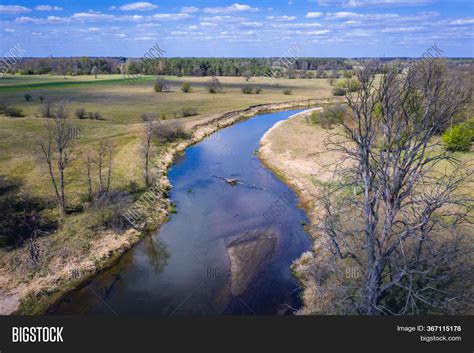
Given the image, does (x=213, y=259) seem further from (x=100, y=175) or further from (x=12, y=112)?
(x=12, y=112)

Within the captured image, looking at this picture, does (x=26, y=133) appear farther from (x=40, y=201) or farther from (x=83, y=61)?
(x=83, y=61)

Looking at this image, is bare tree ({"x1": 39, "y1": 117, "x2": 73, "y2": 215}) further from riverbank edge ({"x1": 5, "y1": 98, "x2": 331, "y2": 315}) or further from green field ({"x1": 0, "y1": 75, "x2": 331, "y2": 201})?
riverbank edge ({"x1": 5, "y1": 98, "x2": 331, "y2": 315})

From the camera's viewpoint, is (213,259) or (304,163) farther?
(304,163)

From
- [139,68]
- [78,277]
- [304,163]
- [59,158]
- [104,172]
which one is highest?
[139,68]

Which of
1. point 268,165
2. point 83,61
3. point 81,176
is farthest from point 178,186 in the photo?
point 83,61

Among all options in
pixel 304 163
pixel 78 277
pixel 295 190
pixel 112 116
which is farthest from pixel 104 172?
pixel 112 116

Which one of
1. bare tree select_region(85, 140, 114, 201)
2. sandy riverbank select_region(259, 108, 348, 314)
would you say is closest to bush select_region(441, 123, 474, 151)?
sandy riverbank select_region(259, 108, 348, 314)

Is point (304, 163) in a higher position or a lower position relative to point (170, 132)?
lower

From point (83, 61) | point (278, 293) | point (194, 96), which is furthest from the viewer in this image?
point (83, 61)
